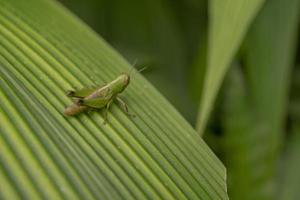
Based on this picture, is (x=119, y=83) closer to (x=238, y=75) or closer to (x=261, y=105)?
(x=261, y=105)

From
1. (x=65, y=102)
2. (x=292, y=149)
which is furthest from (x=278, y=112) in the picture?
(x=65, y=102)

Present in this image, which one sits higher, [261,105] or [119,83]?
[119,83]

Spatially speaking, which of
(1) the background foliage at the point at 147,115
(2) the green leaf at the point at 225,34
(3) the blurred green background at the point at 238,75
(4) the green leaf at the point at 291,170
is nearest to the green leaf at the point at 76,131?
(1) the background foliage at the point at 147,115

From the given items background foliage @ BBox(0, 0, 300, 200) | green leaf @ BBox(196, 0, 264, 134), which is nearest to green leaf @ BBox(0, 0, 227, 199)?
background foliage @ BBox(0, 0, 300, 200)

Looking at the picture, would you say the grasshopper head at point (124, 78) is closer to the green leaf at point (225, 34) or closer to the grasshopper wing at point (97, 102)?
the grasshopper wing at point (97, 102)

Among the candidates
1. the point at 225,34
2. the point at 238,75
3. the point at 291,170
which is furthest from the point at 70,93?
the point at 291,170

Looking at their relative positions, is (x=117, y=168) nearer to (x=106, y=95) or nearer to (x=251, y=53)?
(x=106, y=95)
